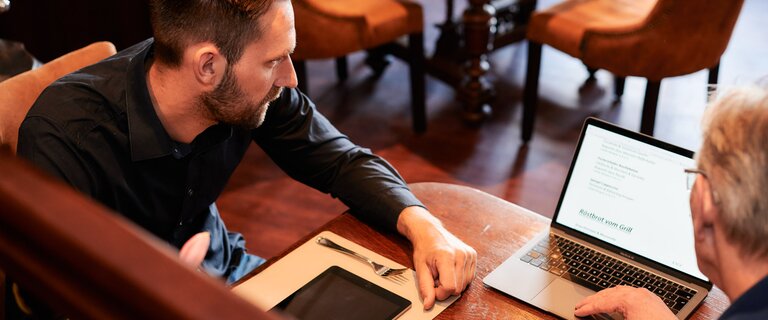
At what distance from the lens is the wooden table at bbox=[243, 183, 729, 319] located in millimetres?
1282

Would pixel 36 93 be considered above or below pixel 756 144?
below

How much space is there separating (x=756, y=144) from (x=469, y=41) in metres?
2.40

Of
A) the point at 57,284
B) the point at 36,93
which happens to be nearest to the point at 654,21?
the point at 36,93

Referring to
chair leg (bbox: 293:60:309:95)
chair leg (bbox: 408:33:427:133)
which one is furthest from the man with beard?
chair leg (bbox: 408:33:427:133)

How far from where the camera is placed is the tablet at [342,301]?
1.27 m

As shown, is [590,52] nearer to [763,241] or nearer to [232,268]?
[232,268]

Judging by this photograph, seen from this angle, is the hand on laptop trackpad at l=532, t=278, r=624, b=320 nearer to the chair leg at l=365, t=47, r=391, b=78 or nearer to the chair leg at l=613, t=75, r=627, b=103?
the chair leg at l=613, t=75, r=627, b=103

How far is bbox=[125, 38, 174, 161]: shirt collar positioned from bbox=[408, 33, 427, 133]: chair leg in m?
1.89

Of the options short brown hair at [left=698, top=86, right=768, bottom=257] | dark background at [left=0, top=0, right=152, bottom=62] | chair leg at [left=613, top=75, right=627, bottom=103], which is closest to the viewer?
short brown hair at [left=698, top=86, right=768, bottom=257]

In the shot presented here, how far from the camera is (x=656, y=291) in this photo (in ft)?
4.32

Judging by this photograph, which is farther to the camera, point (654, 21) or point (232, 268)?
point (654, 21)

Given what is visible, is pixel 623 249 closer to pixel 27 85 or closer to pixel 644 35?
pixel 27 85

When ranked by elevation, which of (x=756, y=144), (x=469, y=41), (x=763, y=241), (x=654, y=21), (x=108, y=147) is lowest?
(x=469, y=41)

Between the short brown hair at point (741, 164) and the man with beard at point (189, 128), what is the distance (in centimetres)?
47
